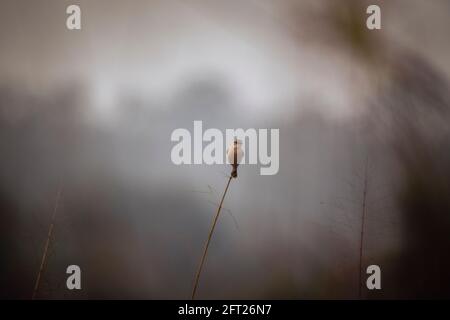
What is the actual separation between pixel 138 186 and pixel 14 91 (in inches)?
24.1

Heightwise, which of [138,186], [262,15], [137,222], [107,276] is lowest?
[107,276]

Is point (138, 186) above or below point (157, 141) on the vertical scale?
below

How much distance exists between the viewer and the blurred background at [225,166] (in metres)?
1.91

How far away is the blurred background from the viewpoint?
191 centimetres

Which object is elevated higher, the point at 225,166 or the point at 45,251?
the point at 225,166

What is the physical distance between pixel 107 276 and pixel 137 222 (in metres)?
0.25

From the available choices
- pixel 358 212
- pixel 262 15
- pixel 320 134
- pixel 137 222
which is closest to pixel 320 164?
pixel 320 134

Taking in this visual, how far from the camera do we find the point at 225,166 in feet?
6.40

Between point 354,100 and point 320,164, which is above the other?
point 354,100

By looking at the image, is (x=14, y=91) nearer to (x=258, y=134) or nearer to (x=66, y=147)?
(x=66, y=147)

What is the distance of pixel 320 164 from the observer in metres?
1.95
